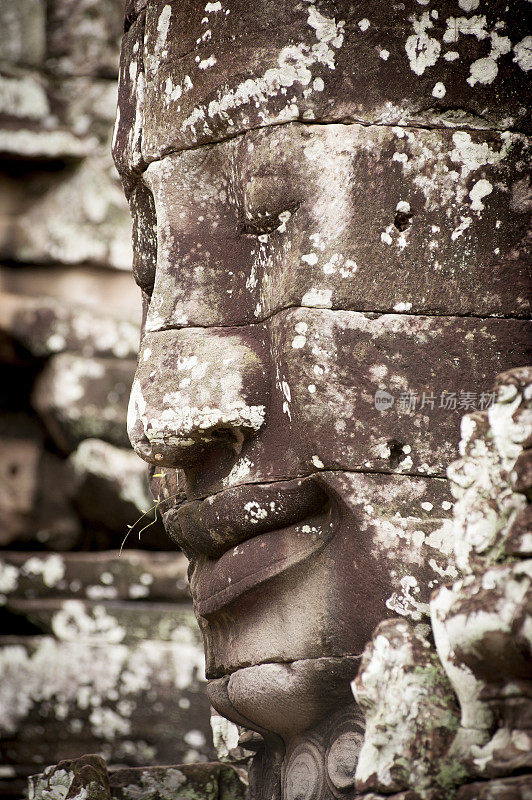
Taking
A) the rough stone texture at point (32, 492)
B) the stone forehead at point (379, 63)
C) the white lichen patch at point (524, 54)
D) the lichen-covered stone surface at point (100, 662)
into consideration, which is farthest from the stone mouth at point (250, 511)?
the rough stone texture at point (32, 492)

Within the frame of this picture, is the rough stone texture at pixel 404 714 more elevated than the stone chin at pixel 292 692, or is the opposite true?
the rough stone texture at pixel 404 714

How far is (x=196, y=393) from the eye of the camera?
2557mm

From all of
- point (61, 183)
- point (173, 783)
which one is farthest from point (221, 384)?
point (61, 183)

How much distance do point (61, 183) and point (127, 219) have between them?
1.57 feet

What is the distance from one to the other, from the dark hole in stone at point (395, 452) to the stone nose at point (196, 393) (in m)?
0.32

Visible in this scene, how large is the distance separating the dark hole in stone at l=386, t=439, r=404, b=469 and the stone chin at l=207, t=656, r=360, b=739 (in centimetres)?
44

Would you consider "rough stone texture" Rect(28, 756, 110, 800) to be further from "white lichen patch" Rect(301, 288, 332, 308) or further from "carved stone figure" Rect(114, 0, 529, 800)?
"white lichen patch" Rect(301, 288, 332, 308)

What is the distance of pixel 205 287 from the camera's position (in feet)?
8.89

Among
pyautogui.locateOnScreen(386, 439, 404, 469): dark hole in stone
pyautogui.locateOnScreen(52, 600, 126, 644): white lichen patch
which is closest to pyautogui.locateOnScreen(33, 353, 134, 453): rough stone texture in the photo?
pyautogui.locateOnScreen(52, 600, 126, 644): white lichen patch

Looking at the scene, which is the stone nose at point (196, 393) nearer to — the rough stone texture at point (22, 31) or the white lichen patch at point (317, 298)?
the white lichen patch at point (317, 298)

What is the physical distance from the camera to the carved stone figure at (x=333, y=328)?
2.43 metres

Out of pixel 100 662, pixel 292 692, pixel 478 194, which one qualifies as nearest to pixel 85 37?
pixel 100 662

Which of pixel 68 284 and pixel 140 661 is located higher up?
pixel 68 284

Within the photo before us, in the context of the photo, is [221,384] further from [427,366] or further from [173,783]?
[173,783]
